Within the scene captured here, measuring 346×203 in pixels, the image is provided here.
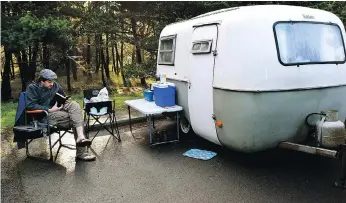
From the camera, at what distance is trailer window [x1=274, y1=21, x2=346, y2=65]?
14.3 feet

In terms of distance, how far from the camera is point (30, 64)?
516 inches

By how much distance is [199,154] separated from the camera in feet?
18.1

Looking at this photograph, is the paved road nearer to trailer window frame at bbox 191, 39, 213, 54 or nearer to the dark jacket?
the dark jacket

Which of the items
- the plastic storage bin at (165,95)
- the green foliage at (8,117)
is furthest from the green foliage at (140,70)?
the plastic storage bin at (165,95)

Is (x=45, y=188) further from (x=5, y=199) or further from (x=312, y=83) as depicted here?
(x=312, y=83)

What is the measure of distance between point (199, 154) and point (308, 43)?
2.47 meters

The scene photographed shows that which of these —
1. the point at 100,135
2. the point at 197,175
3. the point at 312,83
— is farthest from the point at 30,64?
the point at 312,83

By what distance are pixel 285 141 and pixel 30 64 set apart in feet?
37.8

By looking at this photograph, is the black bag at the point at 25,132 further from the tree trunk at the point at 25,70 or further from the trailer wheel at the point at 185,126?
the tree trunk at the point at 25,70

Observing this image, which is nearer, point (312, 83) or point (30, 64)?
point (312, 83)

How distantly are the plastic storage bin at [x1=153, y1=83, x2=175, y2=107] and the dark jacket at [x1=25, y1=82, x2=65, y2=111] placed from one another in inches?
73.5

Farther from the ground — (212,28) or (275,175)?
(212,28)

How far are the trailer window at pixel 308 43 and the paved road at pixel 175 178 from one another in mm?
1594

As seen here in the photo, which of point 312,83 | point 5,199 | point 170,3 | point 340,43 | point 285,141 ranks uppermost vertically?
Answer: point 170,3
